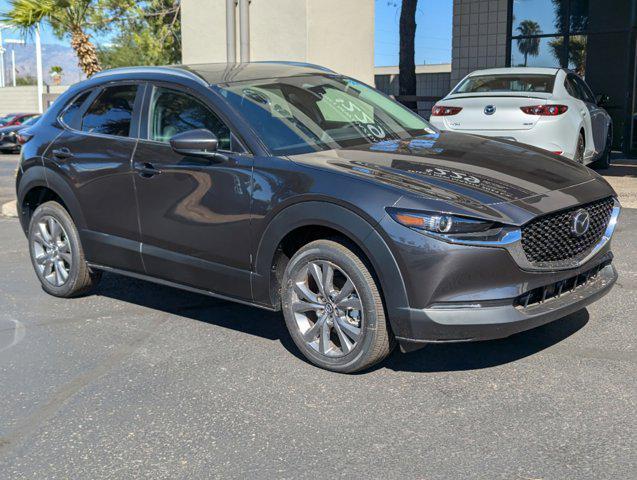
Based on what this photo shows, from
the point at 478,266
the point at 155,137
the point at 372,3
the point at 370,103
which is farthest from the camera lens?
the point at 372,3

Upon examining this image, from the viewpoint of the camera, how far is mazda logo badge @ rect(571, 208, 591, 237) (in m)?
4.32

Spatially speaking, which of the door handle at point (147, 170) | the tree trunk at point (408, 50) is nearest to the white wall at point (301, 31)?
the tree trunk at point (408, 50)

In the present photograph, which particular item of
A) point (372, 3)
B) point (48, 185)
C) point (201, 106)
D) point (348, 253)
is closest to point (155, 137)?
point (201, 106)

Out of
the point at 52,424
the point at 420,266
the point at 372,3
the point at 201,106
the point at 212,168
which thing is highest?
the point at 372,3

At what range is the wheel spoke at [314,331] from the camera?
4.49 meters

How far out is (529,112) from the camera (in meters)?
9.51

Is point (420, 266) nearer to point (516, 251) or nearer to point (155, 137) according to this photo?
point (516, 251)

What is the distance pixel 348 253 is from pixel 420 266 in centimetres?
46

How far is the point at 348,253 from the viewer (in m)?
4.29

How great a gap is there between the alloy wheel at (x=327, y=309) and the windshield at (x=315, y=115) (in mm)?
804

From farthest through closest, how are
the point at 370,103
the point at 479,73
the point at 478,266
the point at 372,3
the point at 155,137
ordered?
the point at 372,3
the point at 479,73
the point at 370,103
the point at 155,137
the point at 478,266

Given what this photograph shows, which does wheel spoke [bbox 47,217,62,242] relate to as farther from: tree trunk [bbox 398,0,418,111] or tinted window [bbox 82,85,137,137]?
tree trunk [bbox 398,0,418,111]

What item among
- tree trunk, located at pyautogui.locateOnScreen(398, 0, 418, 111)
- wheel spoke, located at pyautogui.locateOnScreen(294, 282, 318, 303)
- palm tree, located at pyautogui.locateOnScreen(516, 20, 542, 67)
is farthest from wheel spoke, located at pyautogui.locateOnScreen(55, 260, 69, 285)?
palm tree, located at pyautogui.locateOnScreen(516, 20, 542, 67)

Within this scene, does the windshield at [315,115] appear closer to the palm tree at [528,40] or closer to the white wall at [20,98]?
the palm tree at [528,40]
